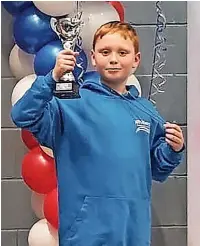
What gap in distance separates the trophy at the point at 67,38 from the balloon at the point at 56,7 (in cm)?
2

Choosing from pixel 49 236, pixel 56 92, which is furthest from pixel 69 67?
pixel 49 236

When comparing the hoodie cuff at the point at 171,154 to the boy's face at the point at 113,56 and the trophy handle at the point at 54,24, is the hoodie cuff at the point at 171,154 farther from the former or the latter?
the trophy handle at the point at 54,24

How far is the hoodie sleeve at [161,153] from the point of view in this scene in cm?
159

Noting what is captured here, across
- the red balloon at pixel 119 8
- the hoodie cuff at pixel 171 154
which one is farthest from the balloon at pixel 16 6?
the hoodie cuff at pixel 171 154

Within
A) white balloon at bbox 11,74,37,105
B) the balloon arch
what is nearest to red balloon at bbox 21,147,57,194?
the balloon arch

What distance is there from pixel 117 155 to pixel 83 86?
188 mm

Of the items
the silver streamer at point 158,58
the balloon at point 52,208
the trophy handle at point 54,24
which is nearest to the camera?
the trophy handle at point 54,24

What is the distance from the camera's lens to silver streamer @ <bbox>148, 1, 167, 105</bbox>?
2.02 m

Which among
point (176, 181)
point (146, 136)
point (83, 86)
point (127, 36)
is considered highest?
point (127, 36)

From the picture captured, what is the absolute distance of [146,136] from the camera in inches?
61.3

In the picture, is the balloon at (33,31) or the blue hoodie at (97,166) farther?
the balloon at (33,31)

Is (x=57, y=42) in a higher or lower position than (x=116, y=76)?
higher

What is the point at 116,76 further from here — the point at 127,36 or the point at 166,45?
the point at 166,45

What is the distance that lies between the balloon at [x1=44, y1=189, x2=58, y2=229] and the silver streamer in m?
0.46
